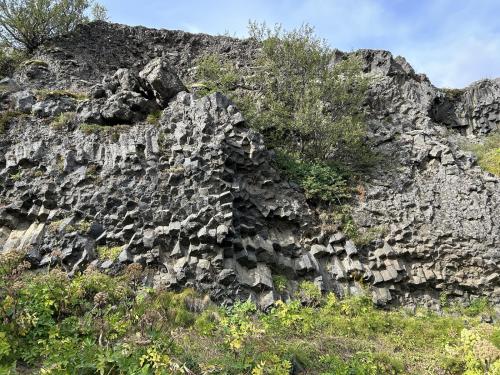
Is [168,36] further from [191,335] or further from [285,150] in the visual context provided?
[191,335]

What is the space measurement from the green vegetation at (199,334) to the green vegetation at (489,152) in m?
9.22

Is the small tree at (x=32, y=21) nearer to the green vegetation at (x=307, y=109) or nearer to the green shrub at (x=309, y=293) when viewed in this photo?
the green vegetation at (x=307, y=109)

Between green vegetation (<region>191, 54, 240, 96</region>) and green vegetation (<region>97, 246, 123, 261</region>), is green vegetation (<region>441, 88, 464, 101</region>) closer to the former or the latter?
green vegetation (<region>191, 54, 240, 96</region>)

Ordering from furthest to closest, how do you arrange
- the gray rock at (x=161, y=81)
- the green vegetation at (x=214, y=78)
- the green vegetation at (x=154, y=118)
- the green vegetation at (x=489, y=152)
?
1. the green vegetation at (x=489, y=152)
2. the green vegetation at (x=214, y=78)
3. the gray rock at (x=161, y=81)
4. the green vegetation at (x=154, y=118)

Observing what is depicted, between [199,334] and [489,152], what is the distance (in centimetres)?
1905

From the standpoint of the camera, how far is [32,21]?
21.6 meters

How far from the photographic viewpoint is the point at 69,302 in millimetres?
8234

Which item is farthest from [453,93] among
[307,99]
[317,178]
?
[317,178]

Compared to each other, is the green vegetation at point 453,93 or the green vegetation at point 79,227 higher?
the green vegetation at point 453,93

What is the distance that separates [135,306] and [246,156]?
6.27 metres

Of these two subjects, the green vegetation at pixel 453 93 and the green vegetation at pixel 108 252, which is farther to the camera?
the green vegetation at pixel 453 93

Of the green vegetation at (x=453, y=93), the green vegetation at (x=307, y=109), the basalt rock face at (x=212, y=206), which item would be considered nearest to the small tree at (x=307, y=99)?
the green vegetation at (x=307, y=109)

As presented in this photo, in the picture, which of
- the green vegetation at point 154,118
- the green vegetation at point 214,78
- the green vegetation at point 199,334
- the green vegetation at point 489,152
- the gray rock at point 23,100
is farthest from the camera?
the green vegetation at point 489,152

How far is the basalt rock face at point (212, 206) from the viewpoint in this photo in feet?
36.5
